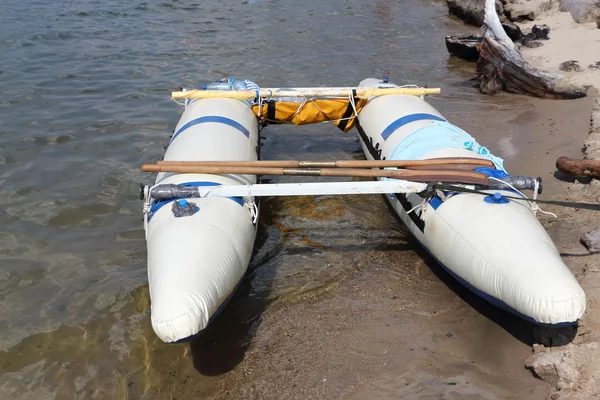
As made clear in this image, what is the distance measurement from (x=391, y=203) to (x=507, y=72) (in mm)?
4516

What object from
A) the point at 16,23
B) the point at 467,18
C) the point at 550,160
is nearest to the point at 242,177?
the point at 550,160

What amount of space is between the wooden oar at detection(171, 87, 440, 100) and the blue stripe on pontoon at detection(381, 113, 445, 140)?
79 cm

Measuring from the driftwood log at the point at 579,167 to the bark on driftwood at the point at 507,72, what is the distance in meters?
2.87

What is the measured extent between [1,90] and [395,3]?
37.5ft

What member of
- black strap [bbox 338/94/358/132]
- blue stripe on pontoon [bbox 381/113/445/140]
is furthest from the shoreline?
black strap [bbox 338/94/358/132]

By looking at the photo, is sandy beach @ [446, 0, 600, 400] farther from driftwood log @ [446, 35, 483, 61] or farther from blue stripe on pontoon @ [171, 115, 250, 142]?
blue stripe on pontoon @ [171, 115, 250, 142]

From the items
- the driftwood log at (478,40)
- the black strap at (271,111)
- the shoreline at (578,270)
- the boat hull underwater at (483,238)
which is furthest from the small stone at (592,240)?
the driftwood log at (478,40)

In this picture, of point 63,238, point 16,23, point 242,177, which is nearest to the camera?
point 242,177

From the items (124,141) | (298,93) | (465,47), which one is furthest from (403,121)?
(465,47)

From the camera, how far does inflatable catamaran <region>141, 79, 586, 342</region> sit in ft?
11.4

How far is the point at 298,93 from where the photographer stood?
6660mm

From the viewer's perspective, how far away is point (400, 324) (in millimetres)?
4148

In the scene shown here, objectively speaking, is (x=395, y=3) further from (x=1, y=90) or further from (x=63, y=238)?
(x=63, y=238)

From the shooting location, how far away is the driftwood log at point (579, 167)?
209 inches
